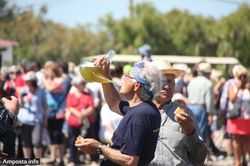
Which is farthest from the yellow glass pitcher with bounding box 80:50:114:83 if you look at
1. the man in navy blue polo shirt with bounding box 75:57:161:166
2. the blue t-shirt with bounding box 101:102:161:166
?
the blue t-shirt with bounding box 101:102:161:166

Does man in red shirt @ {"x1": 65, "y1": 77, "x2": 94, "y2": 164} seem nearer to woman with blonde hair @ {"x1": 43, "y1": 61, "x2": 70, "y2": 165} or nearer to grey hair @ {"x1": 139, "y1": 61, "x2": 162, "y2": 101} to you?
woman with blonde hair @ {"x1": 43, "y1": 61, "x2": 70, "y2": 165}

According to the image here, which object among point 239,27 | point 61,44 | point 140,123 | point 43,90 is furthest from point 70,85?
point 61,44

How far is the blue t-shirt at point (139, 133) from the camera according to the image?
5188 millimetres

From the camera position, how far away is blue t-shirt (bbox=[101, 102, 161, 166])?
519 cm

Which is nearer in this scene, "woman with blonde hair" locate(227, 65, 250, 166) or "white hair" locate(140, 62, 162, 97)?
"white hair" locate(140, 62, 162, 97)

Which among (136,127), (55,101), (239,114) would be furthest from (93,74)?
(55,101)

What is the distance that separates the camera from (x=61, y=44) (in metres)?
93.4

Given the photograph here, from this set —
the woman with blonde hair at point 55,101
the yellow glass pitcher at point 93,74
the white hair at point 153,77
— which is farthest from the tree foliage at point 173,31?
the white hair at point 153,77

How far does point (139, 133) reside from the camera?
5191 millimetres

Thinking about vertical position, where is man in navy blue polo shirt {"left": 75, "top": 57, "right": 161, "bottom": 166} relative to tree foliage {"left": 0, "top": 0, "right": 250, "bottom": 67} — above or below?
above

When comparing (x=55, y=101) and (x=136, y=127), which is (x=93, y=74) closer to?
(x=136, y=127)

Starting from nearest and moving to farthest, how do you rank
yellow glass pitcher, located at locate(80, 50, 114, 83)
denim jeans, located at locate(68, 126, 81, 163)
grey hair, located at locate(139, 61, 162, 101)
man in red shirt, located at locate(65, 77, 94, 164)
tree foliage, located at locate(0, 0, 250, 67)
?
1. grey hair, located at locate(139, 61, 162, 101)
2. yellow glass pitcher, located at locate(80, 50, 114, 83)
3. man in red shirt, located at locate(65, 77, 94, 164)
4. denim jeans, located at locate(68, 126, 81, 163)
5. tree foliage, located at locate(0, 0, 250, 67)

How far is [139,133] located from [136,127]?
0.05 m

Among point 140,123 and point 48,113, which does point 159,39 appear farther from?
point 140,123
